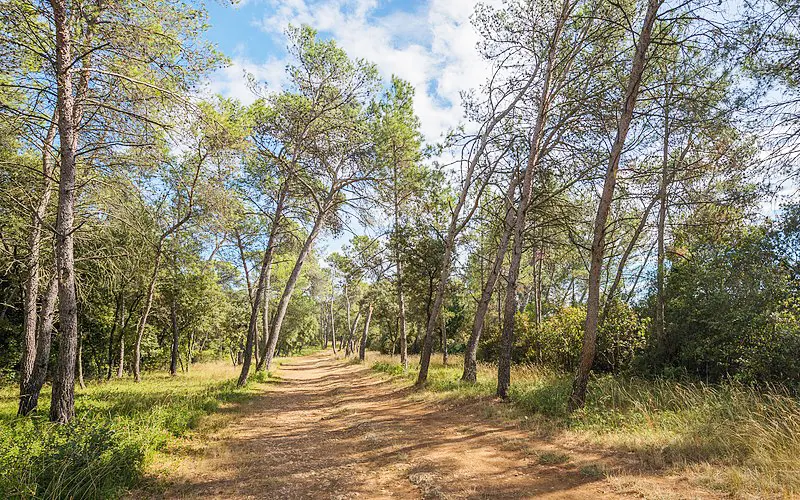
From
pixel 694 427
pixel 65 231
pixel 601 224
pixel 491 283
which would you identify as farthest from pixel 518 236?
pixel 65 231

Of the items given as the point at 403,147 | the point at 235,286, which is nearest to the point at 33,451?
the point at 403,147

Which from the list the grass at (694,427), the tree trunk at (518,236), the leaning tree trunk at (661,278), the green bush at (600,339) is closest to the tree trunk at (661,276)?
the leaning tree trunk at (661,278)

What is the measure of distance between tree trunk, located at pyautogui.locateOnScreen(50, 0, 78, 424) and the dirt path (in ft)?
7.59

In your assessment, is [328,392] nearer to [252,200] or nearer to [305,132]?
[252,200]

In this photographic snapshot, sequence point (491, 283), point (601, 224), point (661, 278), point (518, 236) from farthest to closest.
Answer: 1. point (491, 283)
2. point (661, 278)
3. point (518, 236)
4. point (601, 224)

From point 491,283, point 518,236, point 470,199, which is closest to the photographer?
point 518,236

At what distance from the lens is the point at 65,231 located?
20.5 feet

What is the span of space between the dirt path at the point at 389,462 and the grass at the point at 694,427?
583 mm

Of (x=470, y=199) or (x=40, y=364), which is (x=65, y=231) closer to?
(x=40, y=364)

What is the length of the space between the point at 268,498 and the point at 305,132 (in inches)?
466

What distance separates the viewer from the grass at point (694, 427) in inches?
161

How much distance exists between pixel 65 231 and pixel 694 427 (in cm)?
990

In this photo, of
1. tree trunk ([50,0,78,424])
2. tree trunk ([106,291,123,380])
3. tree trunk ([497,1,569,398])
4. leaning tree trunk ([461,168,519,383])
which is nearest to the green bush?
leaning tree trunk ([461,168,519,383])

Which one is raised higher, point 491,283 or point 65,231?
point 65,231
